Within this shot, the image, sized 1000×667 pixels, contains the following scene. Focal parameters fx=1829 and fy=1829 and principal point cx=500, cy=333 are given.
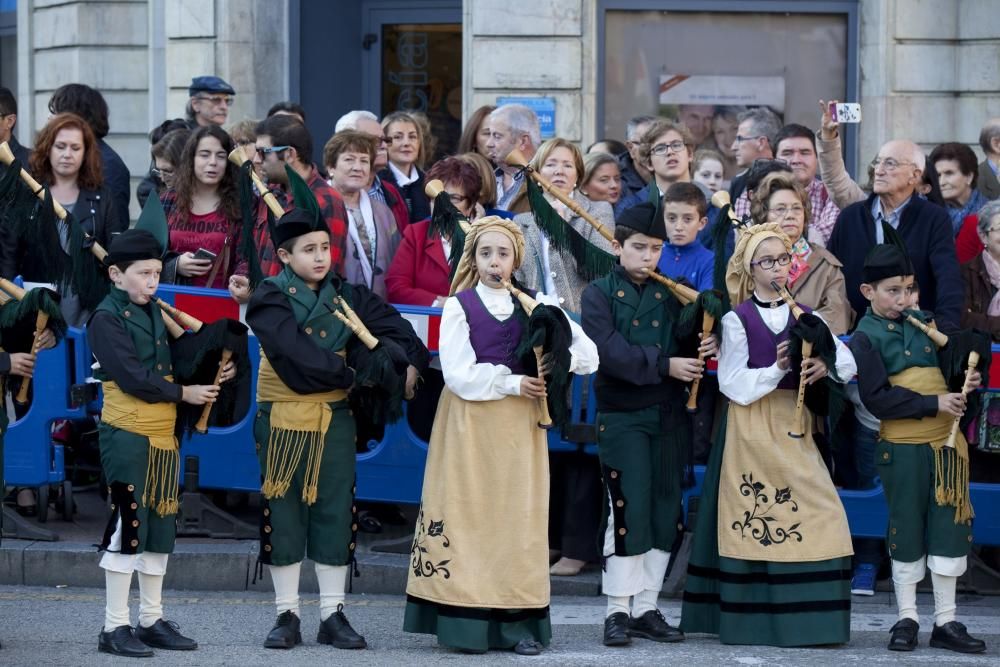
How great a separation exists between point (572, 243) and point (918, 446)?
67.5 inches

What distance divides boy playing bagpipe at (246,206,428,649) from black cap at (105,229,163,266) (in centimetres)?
44

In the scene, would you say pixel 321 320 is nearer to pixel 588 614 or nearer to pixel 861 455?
pixel 588 614

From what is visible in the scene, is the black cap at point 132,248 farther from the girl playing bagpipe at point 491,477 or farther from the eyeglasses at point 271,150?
the eyeglasses at point 271,150

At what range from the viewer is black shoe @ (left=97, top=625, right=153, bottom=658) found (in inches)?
275

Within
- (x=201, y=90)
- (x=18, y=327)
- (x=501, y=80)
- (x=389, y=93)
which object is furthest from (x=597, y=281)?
(x=389, y=93)

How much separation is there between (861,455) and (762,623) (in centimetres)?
118

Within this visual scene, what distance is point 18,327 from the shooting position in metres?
7.36

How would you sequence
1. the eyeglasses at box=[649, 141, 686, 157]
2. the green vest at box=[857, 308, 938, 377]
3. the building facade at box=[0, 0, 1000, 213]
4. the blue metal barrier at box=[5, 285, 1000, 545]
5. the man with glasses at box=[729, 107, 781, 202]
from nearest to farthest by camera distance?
the green vest at box=[857, 308, 938, 377], the blue metal barrier at box=[5, 285, 1000, 545], the eyeglasses at box=[649, 141, 686, 157], the man with glasses at box=[729, 107, 781, 202], the building facade at box=[0, 0, 1000, 213]

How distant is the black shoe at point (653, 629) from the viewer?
288 inches

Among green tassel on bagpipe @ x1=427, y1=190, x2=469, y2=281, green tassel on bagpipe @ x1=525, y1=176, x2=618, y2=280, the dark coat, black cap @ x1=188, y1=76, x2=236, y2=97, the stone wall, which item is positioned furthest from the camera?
the stone wall

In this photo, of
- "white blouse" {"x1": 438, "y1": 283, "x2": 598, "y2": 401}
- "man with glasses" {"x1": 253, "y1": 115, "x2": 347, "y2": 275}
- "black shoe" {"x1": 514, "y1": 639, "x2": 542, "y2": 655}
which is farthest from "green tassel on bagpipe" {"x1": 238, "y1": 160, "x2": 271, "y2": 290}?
"black shoe" {"x1": 514, "y1": 639, "x2": 542, "y2": 655}

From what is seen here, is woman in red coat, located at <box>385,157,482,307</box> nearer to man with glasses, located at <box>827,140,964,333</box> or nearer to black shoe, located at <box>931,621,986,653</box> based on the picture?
man with glasses, located at <box>827,140,964,333</box>

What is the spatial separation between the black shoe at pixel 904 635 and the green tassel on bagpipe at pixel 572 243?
1.92 m

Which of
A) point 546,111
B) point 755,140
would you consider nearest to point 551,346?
point 755,140
